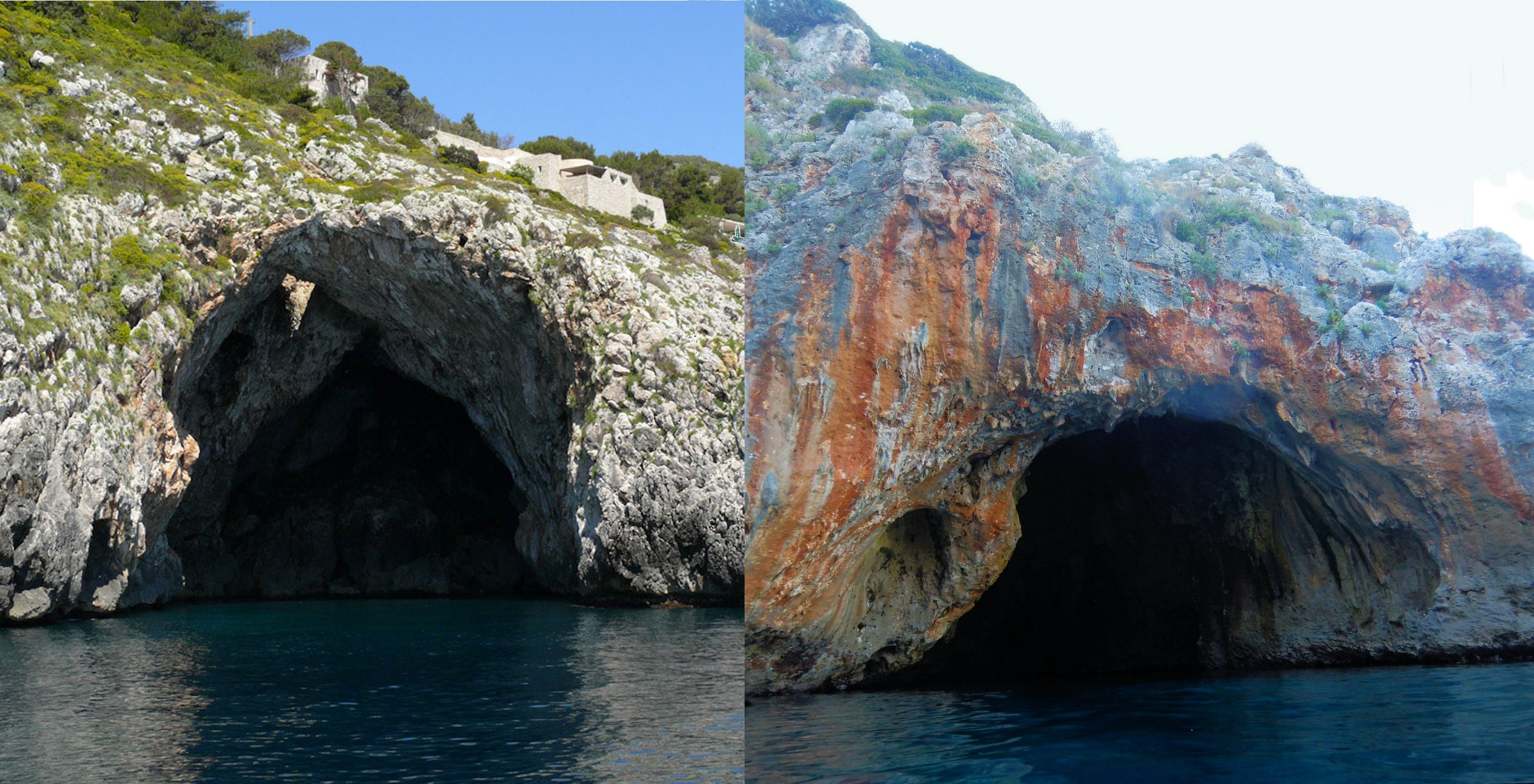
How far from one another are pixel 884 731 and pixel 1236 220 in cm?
739

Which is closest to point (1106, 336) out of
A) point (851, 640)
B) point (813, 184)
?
point (813, 184)

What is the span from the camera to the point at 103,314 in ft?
83.5

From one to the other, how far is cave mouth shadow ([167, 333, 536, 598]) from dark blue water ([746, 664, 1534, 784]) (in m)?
27.6

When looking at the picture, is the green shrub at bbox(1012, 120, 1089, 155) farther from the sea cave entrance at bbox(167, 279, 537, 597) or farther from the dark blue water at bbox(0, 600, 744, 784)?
the sea cave entrance at bbox(167, 279, 537, 597)

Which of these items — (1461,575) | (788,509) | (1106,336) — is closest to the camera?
(788,509)

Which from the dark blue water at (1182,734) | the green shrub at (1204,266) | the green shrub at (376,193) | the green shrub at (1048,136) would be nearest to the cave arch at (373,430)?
the green shrub at (376,193)

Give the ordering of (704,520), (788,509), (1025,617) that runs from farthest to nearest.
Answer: (704,520)
(1025,617)
(788,509)

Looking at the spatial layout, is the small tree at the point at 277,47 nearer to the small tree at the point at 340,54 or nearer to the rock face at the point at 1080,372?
the small tree at the point at 340,54

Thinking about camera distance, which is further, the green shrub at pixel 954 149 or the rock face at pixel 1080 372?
the green shrub at pixel 954 149

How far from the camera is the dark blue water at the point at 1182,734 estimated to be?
974 centimetres

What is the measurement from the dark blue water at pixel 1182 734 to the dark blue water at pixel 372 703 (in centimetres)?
127

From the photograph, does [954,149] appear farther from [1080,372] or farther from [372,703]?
[372,703]

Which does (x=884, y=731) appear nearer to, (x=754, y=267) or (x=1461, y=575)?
(x=754, y=267)

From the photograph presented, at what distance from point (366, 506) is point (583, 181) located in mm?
14680
